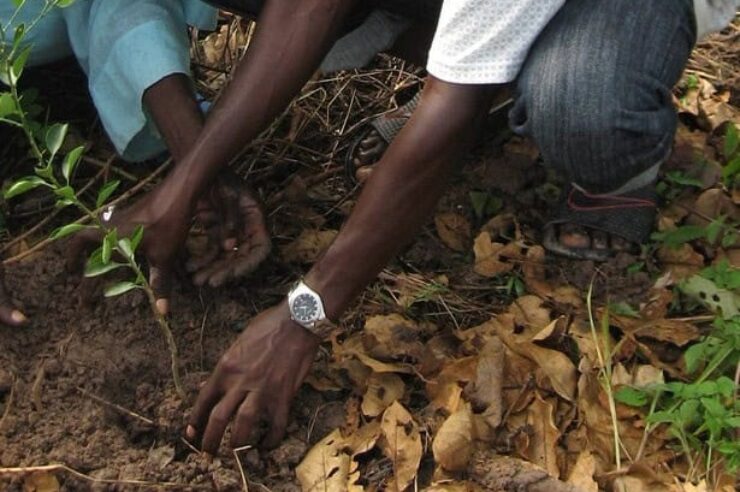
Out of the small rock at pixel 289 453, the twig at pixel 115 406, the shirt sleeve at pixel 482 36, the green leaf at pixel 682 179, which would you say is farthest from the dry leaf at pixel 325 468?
the green leaf at pixel 682 179

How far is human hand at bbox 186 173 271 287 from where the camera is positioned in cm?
191

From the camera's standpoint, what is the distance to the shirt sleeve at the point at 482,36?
63.0 inches

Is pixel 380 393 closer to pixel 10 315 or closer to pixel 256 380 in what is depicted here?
pixel 256 380

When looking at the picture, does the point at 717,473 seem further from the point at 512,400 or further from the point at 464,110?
the point at 464,110

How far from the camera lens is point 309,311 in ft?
5.48

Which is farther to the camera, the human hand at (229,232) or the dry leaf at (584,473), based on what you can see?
the human hand at (229,232)

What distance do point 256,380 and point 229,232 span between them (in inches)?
14.6

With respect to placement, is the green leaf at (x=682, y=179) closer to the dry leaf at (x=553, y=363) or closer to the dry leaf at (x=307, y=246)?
the dry leaf at (x=553, y=363)

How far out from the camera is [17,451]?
1.70m

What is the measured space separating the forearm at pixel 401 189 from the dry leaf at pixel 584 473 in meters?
0.41

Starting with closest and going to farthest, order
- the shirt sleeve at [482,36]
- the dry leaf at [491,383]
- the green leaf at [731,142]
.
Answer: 1. the shirt sleeve at [482,36]
2. the dry leaf at [491,383]
3. the green leaf at [731,142]

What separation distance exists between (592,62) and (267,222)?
0.62m

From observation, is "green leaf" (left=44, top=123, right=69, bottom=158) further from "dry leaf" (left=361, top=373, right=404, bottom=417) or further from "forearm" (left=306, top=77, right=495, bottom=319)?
"dry leaf" (left=361, top=373, right=404, bottom=417)

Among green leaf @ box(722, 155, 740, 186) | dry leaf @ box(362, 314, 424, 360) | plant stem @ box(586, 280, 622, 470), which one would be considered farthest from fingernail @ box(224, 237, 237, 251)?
green leaf @ box(722, 155, 740, 186)
